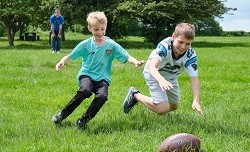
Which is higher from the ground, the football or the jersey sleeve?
the jersey sleeve

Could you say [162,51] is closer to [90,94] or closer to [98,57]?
[98,57]

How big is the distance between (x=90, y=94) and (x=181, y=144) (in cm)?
201

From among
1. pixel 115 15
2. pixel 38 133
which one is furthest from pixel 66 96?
pixel 115 15

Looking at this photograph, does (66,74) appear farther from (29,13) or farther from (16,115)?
(29,13)

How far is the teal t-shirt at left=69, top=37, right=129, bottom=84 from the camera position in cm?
662

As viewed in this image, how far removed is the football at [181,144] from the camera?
4.68 meters

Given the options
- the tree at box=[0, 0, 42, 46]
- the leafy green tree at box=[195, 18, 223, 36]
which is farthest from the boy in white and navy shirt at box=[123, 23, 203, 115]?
the leafy green tree at box=[195, 18, 223, 36]

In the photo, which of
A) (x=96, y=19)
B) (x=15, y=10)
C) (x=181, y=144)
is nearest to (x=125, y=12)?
(x=15, y=10)

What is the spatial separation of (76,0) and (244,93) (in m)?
26.2

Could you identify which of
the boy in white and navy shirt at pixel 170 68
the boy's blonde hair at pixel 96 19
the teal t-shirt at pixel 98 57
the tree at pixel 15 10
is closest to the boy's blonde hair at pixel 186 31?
the boy in white and navy shirt at pixel 170 68

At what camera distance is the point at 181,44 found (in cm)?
625

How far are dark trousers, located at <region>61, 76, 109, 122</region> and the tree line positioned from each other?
26001 mm

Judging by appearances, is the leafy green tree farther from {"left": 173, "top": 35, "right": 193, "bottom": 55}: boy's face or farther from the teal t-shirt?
{"left": 173, "top": 35, "right": 193, "bottom": 55}: boy's face

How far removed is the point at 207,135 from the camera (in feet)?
18.7
